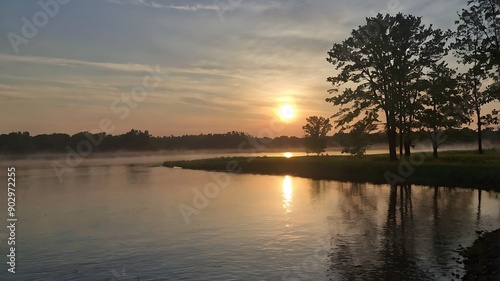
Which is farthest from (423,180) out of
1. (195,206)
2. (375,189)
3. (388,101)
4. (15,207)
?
(15,207)

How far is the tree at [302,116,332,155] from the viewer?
120938 mm

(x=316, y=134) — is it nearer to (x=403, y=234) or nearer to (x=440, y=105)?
(x=440, y=105)

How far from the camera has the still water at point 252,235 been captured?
21.3 metres

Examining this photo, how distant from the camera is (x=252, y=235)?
2903 cm

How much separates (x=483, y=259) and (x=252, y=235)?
549 inches

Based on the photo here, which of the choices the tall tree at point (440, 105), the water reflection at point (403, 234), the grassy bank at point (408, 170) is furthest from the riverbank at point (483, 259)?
the tall tree at point (440, 105)

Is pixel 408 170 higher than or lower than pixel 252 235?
higher

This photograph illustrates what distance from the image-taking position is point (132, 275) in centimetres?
2083

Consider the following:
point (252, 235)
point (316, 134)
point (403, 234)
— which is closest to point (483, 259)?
point (403, 234)

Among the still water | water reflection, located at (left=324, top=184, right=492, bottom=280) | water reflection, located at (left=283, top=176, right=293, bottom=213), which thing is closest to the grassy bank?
the still water

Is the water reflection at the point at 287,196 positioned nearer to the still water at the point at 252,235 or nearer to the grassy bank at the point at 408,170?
the still water at the point at 252,235

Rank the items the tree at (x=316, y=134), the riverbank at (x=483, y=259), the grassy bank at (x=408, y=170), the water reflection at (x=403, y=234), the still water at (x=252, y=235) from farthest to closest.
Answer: the tree at (x=316, y=134), the grassy bank at (x=408, y=170), the still water at (x=252, y=235), the water reflection at (x=403, y=234), the riverbank at (x=483, y=259)

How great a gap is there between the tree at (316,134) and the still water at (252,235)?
69356 mm

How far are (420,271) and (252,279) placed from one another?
7.85 meters
